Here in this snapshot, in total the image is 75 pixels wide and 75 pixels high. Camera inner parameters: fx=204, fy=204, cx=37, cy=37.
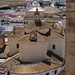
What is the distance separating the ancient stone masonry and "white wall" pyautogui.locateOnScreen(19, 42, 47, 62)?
14.5 metres

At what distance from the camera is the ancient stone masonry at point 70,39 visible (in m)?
4.91

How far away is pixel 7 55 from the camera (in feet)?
75.2

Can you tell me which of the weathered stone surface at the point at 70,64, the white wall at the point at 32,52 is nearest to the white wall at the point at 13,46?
the white wall at the point at 32,52

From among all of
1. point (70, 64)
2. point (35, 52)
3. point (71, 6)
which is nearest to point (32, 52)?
point (35, 52)

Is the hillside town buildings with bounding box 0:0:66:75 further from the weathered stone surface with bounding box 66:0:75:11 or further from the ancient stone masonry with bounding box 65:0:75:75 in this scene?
the weathered stone surface with bounding box 66:0:75:11

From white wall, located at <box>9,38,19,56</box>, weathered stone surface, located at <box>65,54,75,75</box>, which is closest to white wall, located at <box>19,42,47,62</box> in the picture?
white wall, located at <box>9,38,19,56</box>

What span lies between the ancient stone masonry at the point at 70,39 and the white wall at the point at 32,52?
47.7 ft

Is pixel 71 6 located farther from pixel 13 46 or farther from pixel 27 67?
pixel 13 46

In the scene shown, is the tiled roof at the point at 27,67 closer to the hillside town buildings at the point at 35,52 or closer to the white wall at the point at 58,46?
the hillside town buildings at the point at 35,52

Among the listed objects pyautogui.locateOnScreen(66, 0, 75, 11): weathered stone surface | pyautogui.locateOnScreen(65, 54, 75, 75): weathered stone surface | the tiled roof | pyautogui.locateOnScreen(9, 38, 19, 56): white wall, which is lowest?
the tiled roof

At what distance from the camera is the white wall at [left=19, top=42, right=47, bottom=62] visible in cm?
1978

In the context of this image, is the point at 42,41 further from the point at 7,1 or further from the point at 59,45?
the point at 7,1

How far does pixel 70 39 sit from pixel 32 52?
49.4 feet

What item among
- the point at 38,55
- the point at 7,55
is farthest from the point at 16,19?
the point at 38,55
